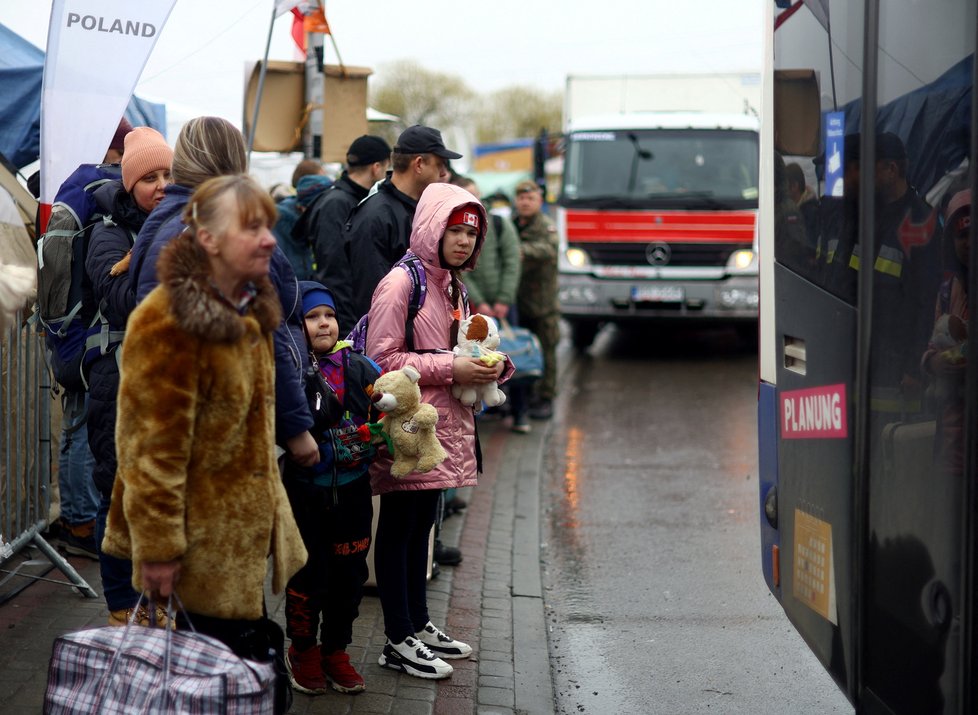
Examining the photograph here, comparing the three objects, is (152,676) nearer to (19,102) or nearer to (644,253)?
(19,102)

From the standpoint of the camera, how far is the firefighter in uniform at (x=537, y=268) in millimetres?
10727

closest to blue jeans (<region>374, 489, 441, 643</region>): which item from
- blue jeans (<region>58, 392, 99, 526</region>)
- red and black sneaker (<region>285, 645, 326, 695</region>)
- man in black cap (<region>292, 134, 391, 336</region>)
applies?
red and black sneaker (<region>285, 645, 326, 695</region>)

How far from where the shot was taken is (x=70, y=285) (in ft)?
15.1

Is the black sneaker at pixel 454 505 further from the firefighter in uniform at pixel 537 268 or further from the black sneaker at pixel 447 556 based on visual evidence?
the firefighter in uniform at pixel 537 268

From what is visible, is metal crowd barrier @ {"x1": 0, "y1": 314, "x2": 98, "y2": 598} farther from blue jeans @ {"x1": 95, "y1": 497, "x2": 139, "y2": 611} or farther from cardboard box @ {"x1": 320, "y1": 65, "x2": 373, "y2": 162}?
cardboard box @ {"x1": 320, "y1": 65, "x2": 373, "y2": 162}

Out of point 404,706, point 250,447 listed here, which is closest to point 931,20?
point 250,447

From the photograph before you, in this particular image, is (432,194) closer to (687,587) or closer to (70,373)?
(70,373)

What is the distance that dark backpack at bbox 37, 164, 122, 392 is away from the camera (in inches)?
178

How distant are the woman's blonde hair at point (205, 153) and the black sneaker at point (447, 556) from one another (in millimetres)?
3329

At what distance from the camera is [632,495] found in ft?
28.6

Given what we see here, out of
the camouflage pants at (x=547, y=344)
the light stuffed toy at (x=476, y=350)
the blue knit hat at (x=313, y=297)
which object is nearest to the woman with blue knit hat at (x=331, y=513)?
the blue knit hat at (x=313, y=297)

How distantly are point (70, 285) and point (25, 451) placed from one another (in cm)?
146

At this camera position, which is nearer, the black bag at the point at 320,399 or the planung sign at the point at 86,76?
the black bag at the point at 320,399

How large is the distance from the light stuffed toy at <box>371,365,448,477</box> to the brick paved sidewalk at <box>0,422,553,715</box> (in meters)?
0.89
